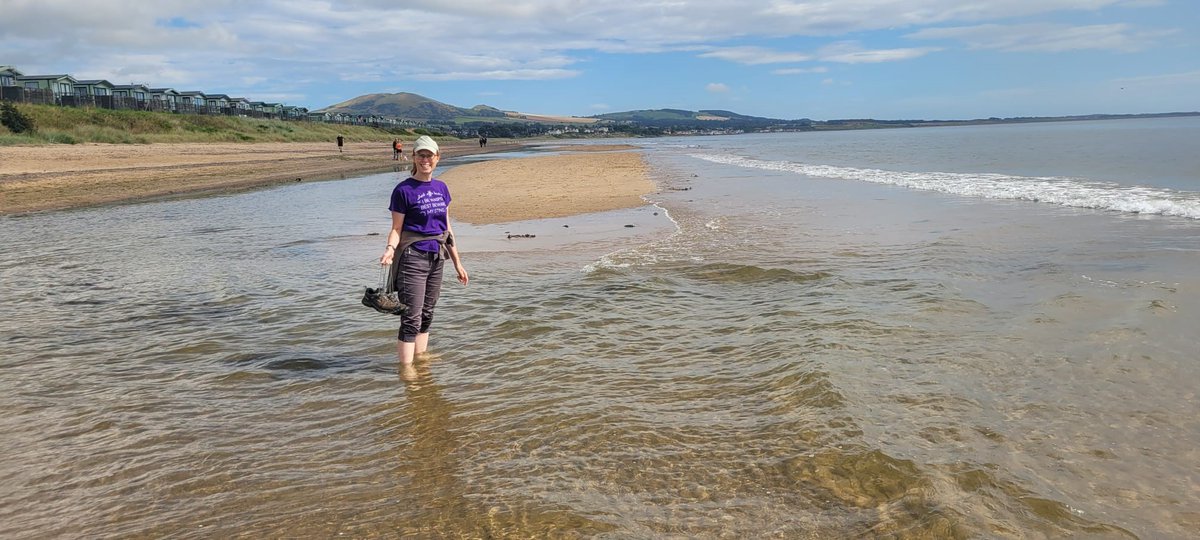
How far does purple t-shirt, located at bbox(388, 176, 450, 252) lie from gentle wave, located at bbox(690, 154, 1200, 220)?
1437 centimetres

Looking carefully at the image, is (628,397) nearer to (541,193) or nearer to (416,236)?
(416,236)

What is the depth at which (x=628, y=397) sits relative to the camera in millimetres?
4777

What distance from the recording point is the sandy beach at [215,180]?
1930 centimetres

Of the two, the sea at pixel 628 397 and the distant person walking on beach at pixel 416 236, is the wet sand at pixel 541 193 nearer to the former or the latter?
the sea at pixel 628 397

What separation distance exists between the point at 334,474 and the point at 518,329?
9.94 feet

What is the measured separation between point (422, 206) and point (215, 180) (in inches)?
1114

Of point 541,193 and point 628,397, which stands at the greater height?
point 541,193

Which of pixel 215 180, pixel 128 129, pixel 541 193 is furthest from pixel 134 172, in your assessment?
pixel 128 129

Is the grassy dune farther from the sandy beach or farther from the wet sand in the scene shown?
the wet sand

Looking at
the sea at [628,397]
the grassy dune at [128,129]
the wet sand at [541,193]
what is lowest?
the sea at [628,397]

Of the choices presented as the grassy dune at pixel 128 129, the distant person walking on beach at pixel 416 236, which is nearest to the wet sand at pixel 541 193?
the distant person walking on beach at pixel 416 236

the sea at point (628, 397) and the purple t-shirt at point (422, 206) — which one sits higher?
the purple t-shirt at point (422, 206)

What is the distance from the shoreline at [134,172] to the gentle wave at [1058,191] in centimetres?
2533

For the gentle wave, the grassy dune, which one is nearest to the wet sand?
the gentle wave
